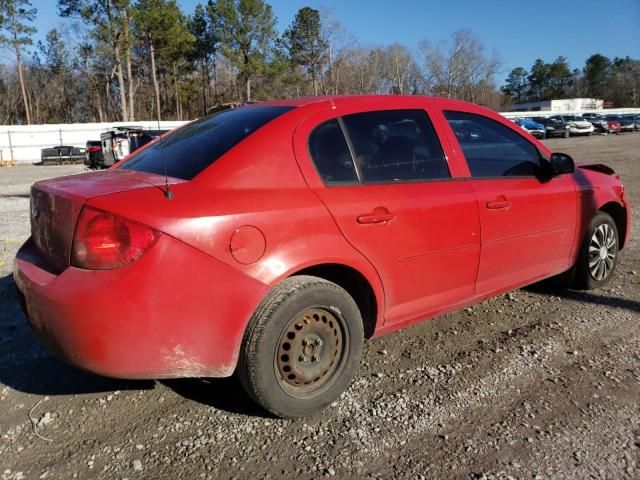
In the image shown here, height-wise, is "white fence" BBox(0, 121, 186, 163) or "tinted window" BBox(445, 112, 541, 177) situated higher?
"white fence" BBox(0, 121, 186, 163)

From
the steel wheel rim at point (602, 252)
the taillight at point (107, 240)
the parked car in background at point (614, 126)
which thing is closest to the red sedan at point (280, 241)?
the taillight at point (107, 240)

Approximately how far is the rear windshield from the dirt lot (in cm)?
129

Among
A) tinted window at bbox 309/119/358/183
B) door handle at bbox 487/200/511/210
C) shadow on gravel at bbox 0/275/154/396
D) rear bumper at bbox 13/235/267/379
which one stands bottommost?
shadow on gravel at bbox 0/275/154/396

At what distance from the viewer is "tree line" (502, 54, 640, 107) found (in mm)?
105125

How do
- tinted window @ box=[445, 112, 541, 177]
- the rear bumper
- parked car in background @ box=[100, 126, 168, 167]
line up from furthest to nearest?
1. parked car in background @ box=[100, 126, 168, 167]
2. tinted window @ box=[445, 112, 541, 177]
3. the rear bumper

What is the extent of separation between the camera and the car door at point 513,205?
3506 millimetres

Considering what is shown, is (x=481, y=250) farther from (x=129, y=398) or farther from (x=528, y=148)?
(x=129, y=398)

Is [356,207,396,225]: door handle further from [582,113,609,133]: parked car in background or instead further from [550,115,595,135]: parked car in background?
[582,113,609,133]: parked car in background

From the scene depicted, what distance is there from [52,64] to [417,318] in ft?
219

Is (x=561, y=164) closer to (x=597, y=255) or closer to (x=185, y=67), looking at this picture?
(x=597, y=255)

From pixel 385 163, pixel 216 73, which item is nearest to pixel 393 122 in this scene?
pixel 385 163

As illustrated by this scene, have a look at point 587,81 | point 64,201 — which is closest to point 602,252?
point 64,201

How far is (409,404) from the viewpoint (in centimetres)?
288

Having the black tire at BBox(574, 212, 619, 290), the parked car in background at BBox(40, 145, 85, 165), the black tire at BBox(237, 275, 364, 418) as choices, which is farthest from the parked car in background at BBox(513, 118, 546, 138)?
A: the black tire at BBox(237, 275, 364, 418)
